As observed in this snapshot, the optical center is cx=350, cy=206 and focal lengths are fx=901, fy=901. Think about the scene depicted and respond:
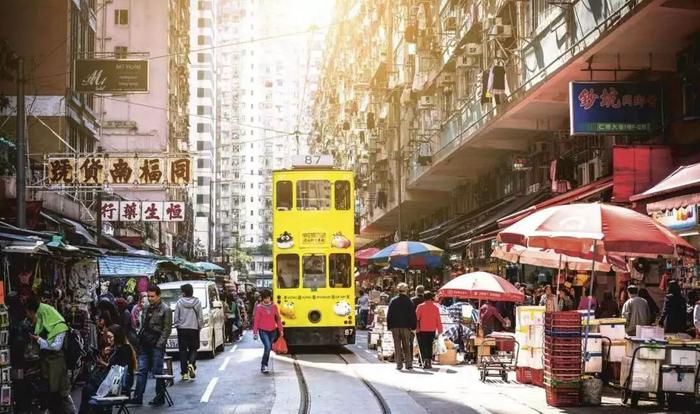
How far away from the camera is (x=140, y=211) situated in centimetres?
3862

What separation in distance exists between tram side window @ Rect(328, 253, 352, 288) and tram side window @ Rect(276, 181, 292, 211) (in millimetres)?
1631

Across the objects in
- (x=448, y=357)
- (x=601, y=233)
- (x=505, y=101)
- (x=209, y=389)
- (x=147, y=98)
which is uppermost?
(x=147, y=98)

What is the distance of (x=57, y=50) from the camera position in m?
33.6

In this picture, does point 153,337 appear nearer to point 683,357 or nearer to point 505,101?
point 683,357

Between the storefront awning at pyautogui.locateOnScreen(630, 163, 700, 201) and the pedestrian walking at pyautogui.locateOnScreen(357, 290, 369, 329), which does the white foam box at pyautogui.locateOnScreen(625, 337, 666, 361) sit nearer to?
the storefront awning at pyautogui.locateOnScreen(630, 163, 700, 201)

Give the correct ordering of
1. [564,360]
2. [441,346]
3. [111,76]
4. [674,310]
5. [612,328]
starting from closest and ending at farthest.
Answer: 1. [564,360]
2. [612,328]
3. [674,310]
4. [441,346]
5. [111,76]

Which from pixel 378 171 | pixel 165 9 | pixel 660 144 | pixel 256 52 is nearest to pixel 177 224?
pixel 165 9

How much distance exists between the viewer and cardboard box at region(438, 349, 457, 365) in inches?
777

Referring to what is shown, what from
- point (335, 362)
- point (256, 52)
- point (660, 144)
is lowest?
point (335, 362)

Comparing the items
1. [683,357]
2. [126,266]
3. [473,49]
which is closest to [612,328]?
[683,357]

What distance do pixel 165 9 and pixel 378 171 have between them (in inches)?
732

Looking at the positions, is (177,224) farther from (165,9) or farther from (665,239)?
(665,239)

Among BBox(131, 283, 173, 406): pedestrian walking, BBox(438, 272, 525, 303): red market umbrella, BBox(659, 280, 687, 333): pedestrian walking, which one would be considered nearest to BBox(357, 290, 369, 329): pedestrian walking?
BBox(438, 272, 525, 303): red market umbrella

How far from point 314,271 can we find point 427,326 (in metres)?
4.40
